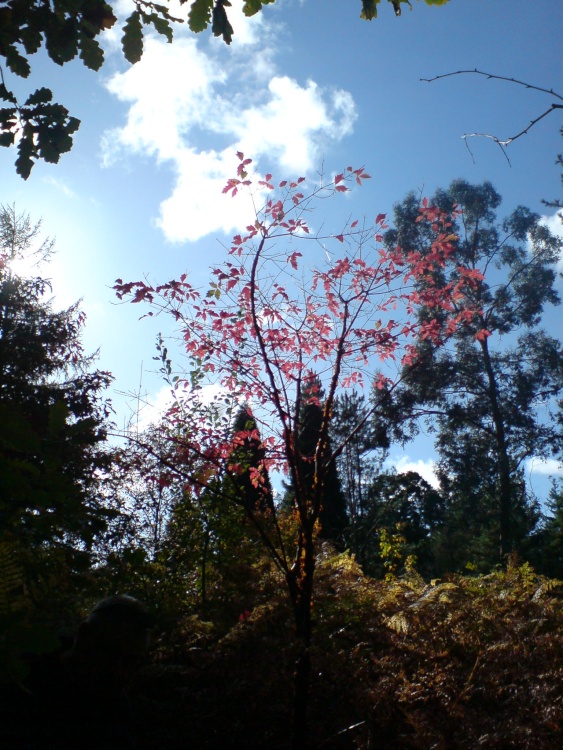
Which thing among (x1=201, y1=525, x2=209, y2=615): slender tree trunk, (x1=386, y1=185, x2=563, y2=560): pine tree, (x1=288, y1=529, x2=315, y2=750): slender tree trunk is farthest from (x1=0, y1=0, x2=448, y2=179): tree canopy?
(x1=386, y1=185, x2=563, y2=560): pine tree

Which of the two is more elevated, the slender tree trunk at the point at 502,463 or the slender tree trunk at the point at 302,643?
the slender tree trunk at the point at 502,463

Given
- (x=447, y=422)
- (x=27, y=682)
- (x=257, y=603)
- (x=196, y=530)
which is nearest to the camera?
(x=27, y=682)

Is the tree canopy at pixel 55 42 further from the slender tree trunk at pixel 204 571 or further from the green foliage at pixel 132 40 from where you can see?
the slender tree trunk at pixel 204 571

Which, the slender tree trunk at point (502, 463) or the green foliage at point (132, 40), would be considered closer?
the green foliage at point (132, 40)

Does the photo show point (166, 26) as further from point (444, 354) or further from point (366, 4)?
point (444, 354)

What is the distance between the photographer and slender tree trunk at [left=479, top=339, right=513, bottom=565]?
15156 millimetres

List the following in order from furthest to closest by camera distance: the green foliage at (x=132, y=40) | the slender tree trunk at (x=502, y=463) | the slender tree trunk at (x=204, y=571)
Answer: the slender tree trunk at (x=502, y=463) < the slender tree trunk at (x=204, y=571) < the green foliage at (x=132, y=40)

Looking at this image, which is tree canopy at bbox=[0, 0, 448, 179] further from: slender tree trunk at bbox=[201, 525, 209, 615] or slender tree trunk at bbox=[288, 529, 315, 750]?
slender tree trunk at bbox=[201, 525, 209, 615]

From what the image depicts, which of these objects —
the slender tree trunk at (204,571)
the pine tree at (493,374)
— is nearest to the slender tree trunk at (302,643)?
the slender tree trunk at (204,571)

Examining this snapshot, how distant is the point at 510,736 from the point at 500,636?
4.39 feet

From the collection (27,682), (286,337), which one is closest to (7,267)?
(286,337)

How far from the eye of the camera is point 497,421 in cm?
1645

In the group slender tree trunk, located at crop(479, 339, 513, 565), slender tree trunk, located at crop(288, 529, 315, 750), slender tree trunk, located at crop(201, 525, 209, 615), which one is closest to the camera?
slender tree trunk, located at crop(288, 529, 315, 750)

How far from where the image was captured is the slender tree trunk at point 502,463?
15.2 m
